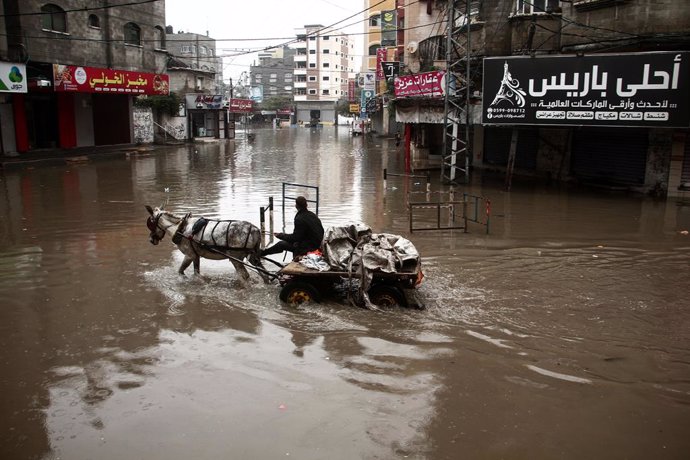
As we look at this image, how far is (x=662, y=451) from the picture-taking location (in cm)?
501

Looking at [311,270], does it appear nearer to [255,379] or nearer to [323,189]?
[255,379]

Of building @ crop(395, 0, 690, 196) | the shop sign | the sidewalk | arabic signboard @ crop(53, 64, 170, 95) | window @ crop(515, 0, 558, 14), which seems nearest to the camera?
building @ crop(395, 0, 690, 196)

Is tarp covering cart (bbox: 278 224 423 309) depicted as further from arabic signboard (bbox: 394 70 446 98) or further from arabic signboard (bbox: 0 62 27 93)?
arabic signboard (bbox: 0 62 27 93)

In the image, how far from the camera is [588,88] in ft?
59.6

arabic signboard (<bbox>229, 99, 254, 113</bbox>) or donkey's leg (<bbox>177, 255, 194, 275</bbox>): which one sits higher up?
arabic signboard (<bbox>229, 99, 254, 113</bbox>)

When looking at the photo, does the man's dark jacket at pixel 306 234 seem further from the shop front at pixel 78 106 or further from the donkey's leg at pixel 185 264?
the shop front at pixel 78 106

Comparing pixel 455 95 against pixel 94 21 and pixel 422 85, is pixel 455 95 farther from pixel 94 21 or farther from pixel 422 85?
pixel 94 21

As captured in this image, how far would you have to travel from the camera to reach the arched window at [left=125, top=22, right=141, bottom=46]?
4072 centimetres

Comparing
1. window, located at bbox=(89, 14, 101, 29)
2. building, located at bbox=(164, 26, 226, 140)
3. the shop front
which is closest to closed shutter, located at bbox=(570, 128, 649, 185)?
the shop front

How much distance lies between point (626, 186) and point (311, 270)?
15018 mm

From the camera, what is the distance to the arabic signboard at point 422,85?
859 inches

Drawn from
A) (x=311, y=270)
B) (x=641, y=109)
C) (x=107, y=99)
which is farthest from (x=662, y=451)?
(x=107, y=99)

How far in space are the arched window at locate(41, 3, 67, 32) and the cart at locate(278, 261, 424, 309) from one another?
30.7 meters

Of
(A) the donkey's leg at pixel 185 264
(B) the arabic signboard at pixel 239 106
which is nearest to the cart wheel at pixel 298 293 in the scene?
(A) the donkey's leg at pixel 185 264
